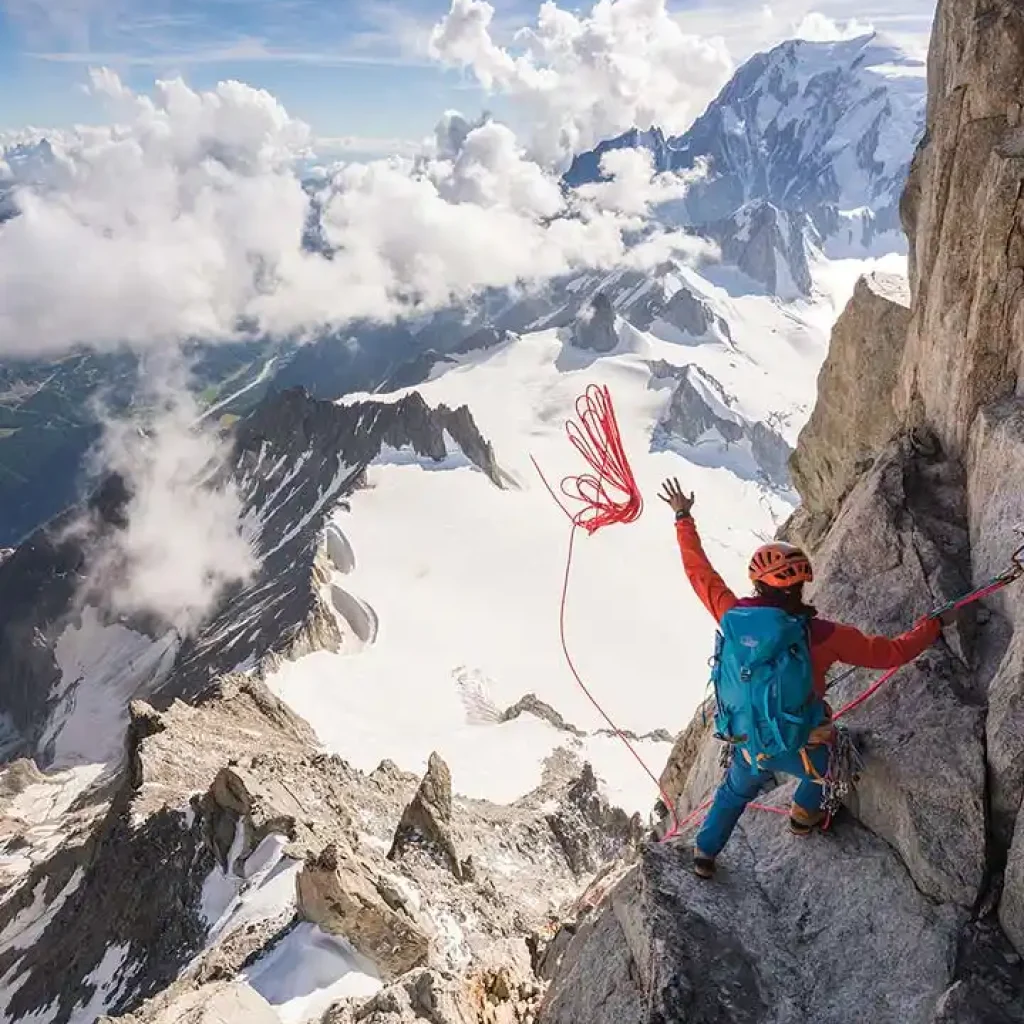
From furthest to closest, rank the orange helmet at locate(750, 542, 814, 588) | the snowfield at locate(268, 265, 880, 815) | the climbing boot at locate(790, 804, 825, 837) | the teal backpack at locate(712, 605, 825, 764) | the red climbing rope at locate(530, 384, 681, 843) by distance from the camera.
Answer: the snowfield at locate(268, 265, 880, 815) < the red climbing rope at locate(530, 384, 681, 843) < the climbing boot at locate(790, 804, 825, 837) < the orange helmet at locate(750, 542, 814, 588) < the teal backpack at locate(712, 605, 825, 764)

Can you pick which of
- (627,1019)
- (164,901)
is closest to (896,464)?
(627,1019)

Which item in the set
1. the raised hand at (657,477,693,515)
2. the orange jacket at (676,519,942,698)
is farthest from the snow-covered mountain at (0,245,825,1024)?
the orange jacket at (676,519,942,698)

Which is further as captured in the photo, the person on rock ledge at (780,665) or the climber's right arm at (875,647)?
the climber's right arm at (875,647)

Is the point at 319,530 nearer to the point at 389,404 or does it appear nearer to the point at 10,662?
the point at 389,404

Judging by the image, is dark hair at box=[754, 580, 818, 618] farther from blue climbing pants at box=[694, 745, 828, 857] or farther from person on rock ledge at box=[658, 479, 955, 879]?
blue climbing pants at box=[694, 745, 828, 857]

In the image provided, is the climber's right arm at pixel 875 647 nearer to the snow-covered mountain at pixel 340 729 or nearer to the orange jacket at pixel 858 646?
the orange jacket at pixel 858 646

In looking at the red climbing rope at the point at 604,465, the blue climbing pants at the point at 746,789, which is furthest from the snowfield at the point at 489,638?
the blue climbing pants at the point at 746,789
